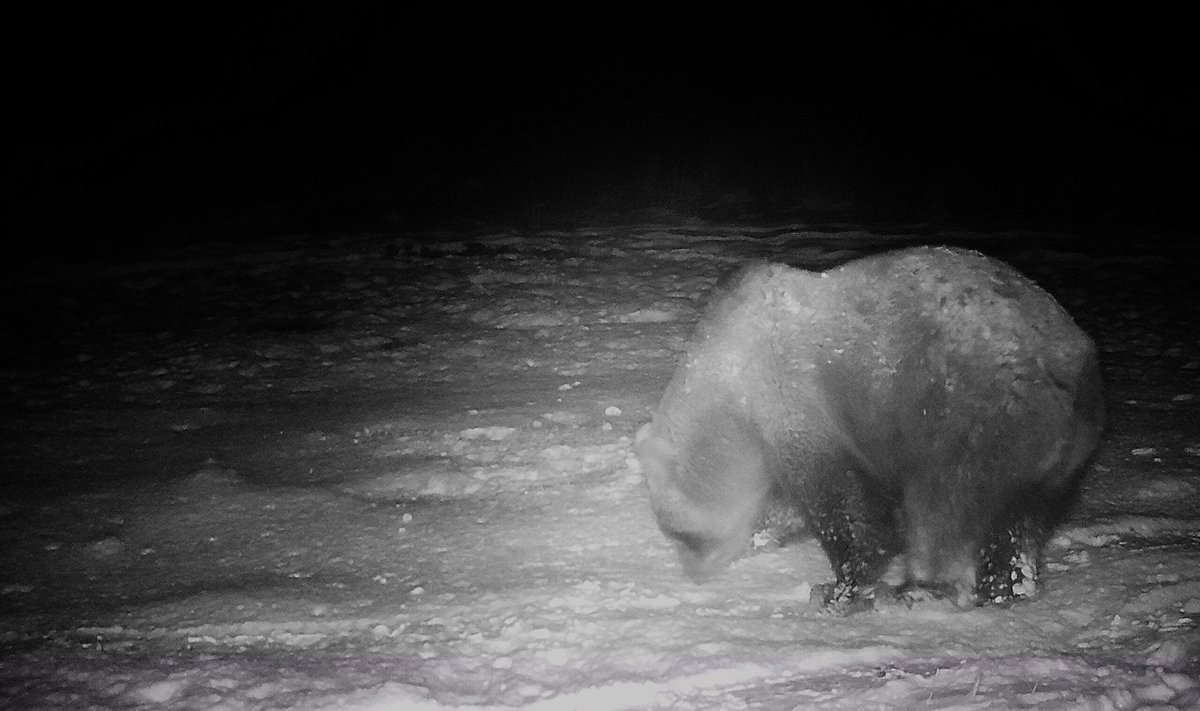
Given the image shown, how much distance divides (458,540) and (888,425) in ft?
5.52

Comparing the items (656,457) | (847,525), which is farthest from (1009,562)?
(656,457)

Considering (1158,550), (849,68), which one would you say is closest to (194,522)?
(1158,550)

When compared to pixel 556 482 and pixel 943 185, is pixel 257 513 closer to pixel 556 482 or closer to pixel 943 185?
pixel 556 482

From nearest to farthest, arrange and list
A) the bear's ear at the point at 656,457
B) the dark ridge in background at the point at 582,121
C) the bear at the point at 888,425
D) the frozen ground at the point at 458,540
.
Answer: the frozen ground at the point at 458,540 → the bear at the point at 888,425 → the bear's ear at the point at 656,457 → the dark ridge in background at the point at 582,121

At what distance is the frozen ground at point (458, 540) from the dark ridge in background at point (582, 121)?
383 cm

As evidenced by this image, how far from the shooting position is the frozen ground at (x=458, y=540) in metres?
2.69

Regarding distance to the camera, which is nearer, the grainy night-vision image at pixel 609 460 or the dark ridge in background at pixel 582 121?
the grainy night-vision image at pixel 609 460

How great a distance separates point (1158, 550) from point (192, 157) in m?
15.8

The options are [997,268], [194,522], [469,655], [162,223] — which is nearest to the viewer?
[469,655]

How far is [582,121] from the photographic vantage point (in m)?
18.2

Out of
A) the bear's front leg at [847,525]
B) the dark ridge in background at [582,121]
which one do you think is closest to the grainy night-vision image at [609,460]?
the bear's front leg at [847,525]

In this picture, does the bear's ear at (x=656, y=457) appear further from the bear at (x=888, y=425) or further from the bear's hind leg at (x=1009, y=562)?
the bear's hind leg at (x=1009, y=562)

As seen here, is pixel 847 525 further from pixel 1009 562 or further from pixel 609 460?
pixel 609 460

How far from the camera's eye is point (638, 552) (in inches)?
133
